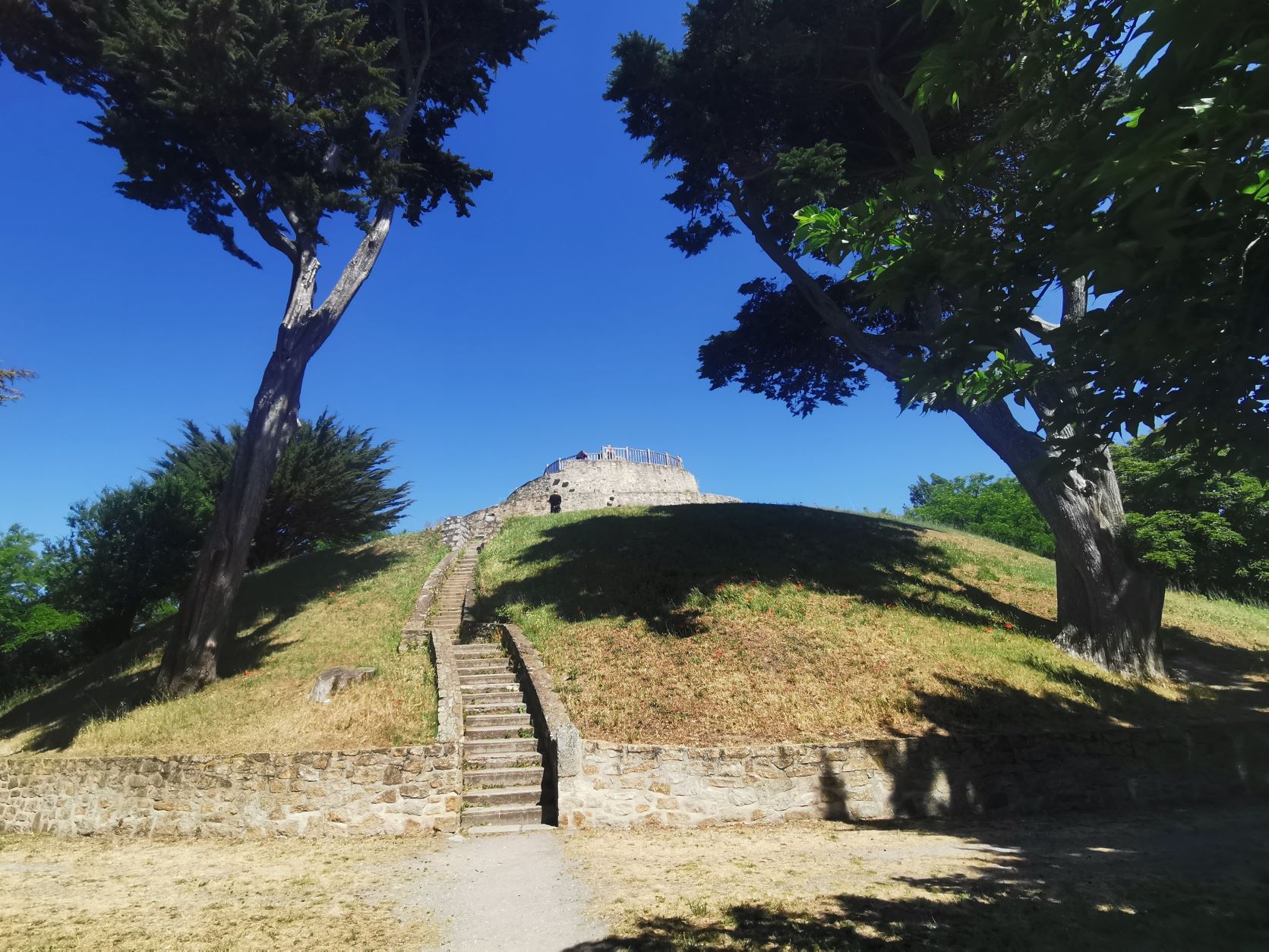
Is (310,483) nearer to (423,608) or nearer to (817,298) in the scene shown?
(423,608)

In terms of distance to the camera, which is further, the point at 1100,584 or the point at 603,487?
the point at 603,487

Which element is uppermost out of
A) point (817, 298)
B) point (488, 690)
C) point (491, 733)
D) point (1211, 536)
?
point (817, 298)

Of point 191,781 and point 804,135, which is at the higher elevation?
point 804,135

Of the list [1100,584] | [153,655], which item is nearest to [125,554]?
[153,655]

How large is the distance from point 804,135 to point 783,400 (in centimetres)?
699

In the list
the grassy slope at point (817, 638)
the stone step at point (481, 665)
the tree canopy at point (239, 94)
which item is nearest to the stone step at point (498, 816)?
the grassy slope at point (817, 638)

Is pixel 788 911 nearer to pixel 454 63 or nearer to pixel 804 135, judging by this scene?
pixel 804 135

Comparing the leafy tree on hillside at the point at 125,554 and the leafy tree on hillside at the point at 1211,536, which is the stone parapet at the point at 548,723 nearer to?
the leafy tree on hillside at the point at 1211,536

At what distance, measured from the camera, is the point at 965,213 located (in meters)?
5.71

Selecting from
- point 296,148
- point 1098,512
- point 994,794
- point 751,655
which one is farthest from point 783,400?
point 296,148

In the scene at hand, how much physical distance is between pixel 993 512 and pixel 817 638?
35.1 meters

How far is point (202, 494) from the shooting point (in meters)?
21.4

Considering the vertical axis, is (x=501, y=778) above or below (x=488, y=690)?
below

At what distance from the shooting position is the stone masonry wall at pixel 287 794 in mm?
7629
